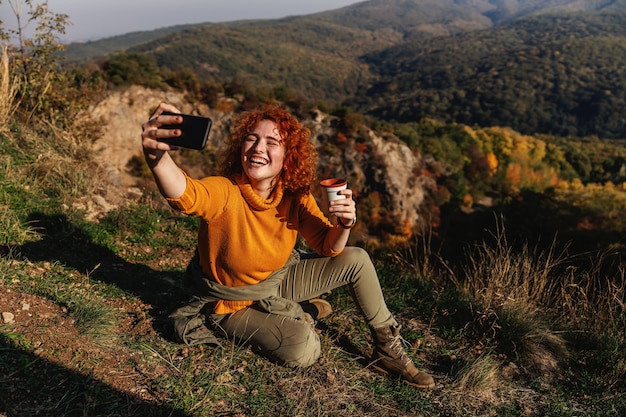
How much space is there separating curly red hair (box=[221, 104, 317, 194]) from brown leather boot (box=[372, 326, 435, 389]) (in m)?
0.94

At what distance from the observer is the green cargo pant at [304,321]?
223 centimetres

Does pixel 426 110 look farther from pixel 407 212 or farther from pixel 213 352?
pixel 213 352

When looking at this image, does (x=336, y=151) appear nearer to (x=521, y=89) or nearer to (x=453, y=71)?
(x=521, y=89)

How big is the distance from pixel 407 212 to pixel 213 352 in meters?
18.3

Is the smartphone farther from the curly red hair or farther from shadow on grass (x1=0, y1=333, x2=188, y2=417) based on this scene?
shadow on grass (x1=0, y1=333, x2=188, y2=417)

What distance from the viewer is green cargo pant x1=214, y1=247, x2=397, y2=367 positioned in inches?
87.7

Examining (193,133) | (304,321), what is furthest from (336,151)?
(193,133)

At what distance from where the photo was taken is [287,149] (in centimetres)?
214

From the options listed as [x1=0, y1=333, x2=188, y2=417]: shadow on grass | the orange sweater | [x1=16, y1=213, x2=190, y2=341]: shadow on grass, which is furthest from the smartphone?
[x1=16, y1=213, x2=190, y2=341]: shadow on grass

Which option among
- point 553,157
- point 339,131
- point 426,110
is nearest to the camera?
point 339,131

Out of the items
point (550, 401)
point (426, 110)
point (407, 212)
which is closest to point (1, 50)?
point (550, 401)

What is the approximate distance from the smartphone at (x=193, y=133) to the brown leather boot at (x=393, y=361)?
1526mm

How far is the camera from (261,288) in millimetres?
2283

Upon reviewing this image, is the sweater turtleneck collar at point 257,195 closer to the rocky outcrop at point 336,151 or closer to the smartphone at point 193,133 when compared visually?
the smartphone at point 193,133
